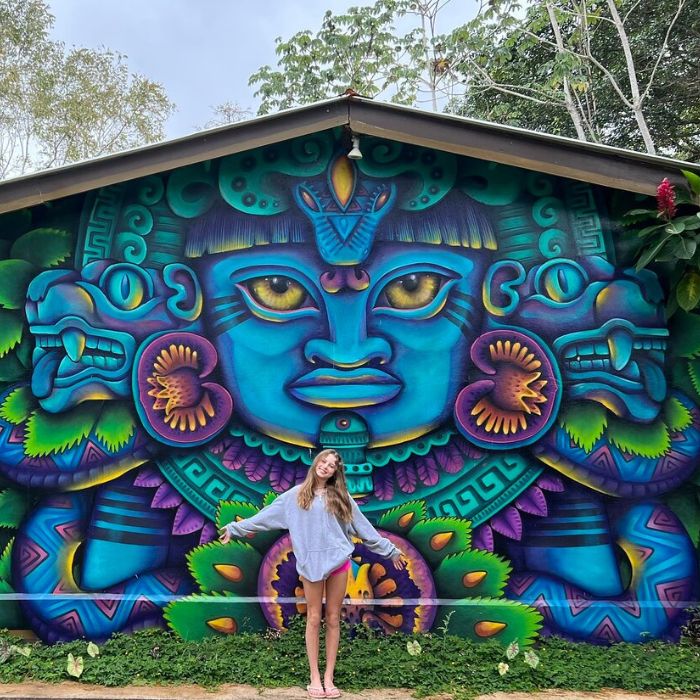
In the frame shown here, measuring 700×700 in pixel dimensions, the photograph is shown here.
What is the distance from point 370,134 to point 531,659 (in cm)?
383

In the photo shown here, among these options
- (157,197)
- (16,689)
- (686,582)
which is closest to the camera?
(16,689)

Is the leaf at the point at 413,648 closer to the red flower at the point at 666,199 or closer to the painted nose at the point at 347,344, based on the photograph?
the painted nose at the point at 347,344

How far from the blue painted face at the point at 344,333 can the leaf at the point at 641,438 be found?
125 centimetres

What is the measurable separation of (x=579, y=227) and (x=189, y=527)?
3739 mm

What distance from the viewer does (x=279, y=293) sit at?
5.02 m

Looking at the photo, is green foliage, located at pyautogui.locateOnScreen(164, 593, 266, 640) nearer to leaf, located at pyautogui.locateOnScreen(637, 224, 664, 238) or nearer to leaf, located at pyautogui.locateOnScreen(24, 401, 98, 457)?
leaf, located at pyautogui.locateOnScreen(24, 401, 98, 457)

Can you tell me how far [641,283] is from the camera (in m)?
4.92

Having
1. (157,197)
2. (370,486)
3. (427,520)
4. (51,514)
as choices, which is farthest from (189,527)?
(157,197)

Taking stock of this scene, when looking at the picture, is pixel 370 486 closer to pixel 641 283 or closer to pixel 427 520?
pixel 427 520

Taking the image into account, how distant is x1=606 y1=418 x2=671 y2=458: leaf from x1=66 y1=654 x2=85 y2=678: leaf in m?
4.05

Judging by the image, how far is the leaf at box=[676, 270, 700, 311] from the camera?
4.54 meters

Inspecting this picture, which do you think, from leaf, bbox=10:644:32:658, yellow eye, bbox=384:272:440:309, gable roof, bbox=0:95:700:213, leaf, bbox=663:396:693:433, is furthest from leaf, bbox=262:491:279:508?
leaf, bbox=663:396:693:433

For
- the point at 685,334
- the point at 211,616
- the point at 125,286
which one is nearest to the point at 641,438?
the point at 685,334

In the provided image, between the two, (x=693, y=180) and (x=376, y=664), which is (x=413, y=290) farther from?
(x=376, y=664)
